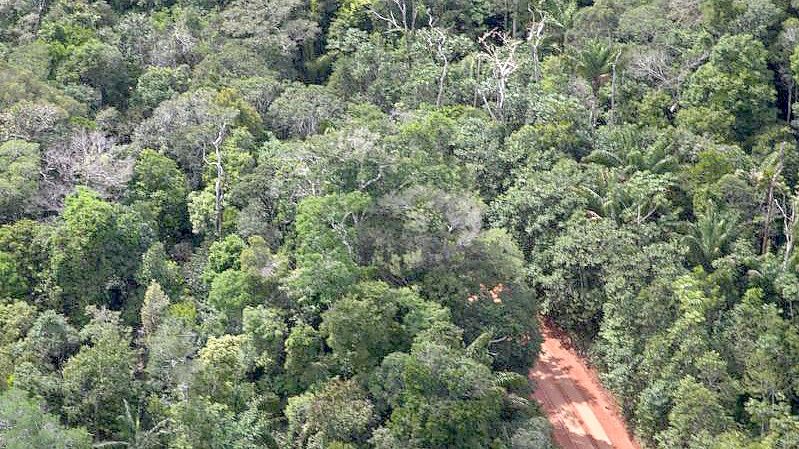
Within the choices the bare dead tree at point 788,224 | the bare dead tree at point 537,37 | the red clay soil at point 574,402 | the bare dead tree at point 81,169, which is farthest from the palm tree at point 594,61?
the bare dead tree at point 81,169

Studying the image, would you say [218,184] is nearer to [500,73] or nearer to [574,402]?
[500,73]

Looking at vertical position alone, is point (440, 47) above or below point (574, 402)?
above

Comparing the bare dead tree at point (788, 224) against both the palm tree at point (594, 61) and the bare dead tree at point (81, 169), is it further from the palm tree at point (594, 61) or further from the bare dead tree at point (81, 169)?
the bare dead tree at point (81, 169)

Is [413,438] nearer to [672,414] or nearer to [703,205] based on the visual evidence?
[672,414]

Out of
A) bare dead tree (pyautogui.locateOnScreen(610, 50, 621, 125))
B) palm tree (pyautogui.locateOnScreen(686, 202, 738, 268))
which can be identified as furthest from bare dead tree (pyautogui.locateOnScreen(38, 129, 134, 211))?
bare dead tree (pyautogui.locateOnScreen(610, 50, 621, 125))

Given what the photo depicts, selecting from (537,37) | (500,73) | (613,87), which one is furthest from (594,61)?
(500,73)
